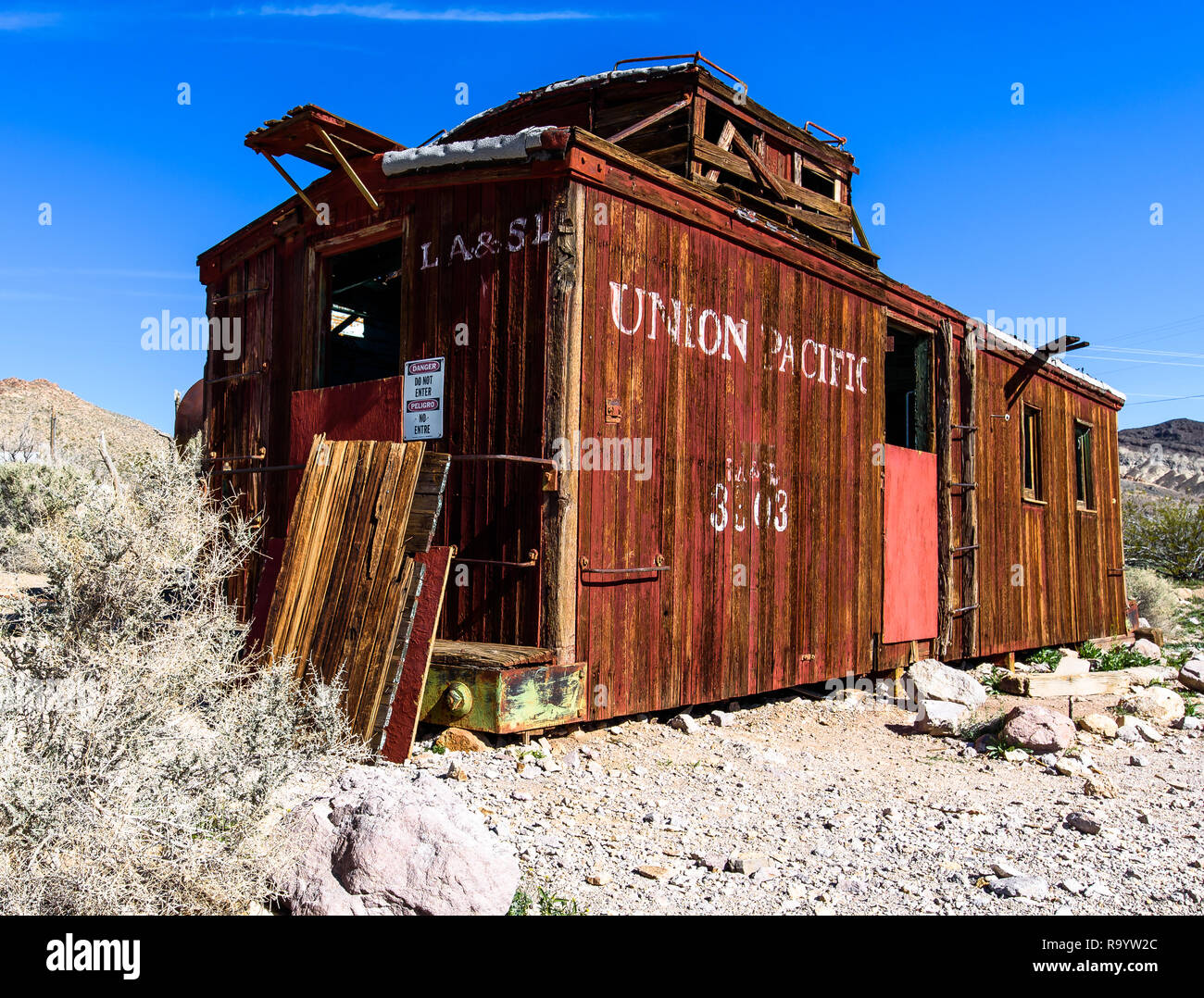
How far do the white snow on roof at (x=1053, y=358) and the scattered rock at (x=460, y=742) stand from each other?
892 centimetres

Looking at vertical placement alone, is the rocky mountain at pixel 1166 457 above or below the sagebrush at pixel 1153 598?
above

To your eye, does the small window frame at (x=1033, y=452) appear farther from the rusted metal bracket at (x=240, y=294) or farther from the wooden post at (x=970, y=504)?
the rusted metal bracket at (x=240, y=294)

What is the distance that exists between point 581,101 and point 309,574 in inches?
243

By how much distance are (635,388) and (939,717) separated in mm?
3702

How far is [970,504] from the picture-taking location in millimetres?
10961

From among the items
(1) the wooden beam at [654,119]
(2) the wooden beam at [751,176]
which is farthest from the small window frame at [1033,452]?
(1) the wooden beam at [654,119]

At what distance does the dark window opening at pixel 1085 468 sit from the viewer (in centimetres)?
1431

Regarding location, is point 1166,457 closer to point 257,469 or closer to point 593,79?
point 593,79

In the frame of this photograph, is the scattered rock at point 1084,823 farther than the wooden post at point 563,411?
No

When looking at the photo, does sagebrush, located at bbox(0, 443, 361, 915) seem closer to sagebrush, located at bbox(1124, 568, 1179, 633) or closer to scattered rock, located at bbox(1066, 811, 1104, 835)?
scattered rock, located at bbox(1066, 811, 1104, 835)

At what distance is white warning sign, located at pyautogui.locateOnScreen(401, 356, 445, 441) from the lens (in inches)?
260

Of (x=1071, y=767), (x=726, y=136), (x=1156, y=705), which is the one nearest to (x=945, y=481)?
(x=1156, y=705)
